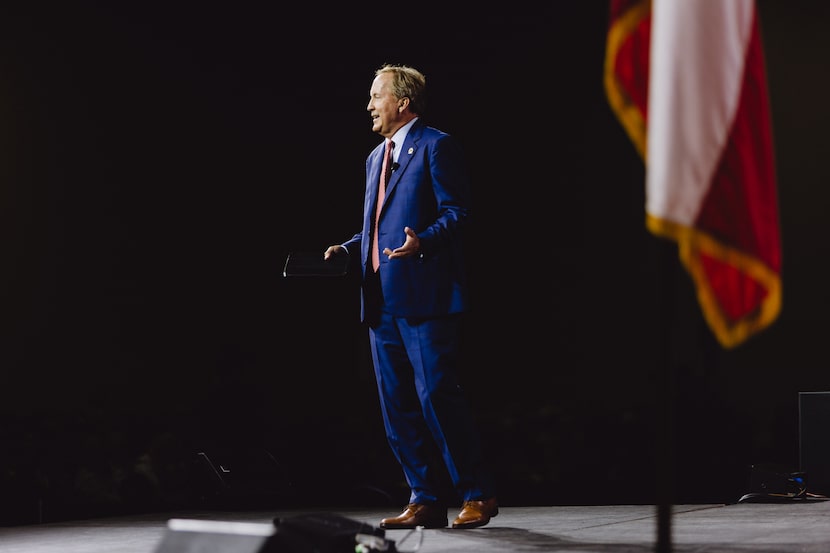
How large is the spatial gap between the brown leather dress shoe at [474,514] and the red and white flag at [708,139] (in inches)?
52.6

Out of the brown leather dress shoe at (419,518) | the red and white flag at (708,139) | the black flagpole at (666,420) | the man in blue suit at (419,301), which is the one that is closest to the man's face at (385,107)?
the man in blue suit at (419,301)

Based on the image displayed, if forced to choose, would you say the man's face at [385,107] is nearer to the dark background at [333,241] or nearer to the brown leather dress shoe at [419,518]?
the brown leather dress shoe at [419,518]

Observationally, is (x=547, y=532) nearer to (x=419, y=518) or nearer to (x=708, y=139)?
(x=419, y=518)

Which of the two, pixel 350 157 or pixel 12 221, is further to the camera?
pixel 350 157

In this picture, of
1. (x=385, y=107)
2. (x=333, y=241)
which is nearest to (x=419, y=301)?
(x=385, y=107)

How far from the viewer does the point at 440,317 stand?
3121mm

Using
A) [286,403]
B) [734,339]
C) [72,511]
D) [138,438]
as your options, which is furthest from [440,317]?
[286,403]

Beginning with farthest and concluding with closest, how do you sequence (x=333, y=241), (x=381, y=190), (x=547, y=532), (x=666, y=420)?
(x=333, y=241) < (x=381, y=190) < (x=547, y=532) < (x=666, y=420)

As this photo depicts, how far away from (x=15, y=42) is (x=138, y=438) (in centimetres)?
231

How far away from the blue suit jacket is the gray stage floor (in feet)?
2.12

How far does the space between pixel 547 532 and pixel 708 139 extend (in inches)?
58.5

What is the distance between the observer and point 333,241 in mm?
6508

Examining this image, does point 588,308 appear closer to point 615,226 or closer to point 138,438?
point 615,226

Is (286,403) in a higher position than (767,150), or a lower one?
lower
